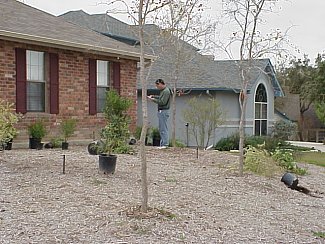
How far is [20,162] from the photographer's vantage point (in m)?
10.1

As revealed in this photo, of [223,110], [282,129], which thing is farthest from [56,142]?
[282,129]

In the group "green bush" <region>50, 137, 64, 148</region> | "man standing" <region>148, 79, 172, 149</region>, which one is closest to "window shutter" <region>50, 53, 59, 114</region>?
"green bush" <region>50, 137, 64, 148</region>

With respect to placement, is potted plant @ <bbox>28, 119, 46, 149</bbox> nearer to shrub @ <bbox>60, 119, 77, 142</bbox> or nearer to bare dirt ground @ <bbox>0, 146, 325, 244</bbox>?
shrub @ <bbox>60, 119, 77, 142</bbox>

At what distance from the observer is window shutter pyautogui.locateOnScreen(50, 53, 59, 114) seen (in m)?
14.3

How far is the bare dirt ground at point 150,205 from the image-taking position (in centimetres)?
608

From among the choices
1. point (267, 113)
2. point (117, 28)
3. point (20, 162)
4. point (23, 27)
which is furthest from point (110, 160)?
point (267, 113)

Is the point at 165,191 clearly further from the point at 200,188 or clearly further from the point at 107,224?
the point at 107,224

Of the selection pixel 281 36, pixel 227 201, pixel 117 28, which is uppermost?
pixel 117 28

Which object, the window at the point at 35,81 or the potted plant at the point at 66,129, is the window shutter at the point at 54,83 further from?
the potted plant at the point at 66,129

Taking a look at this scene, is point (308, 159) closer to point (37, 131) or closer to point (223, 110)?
point (223, 110)

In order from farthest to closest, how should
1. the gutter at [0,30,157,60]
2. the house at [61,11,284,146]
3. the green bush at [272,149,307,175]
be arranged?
the house at [61,11,284,146]
the gutter at [0,30,157,60]
the green bush at [272,149,307,175]

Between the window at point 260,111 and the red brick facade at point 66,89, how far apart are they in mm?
12631

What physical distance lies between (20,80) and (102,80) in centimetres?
317

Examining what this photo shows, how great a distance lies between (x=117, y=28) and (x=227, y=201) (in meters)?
18.6
